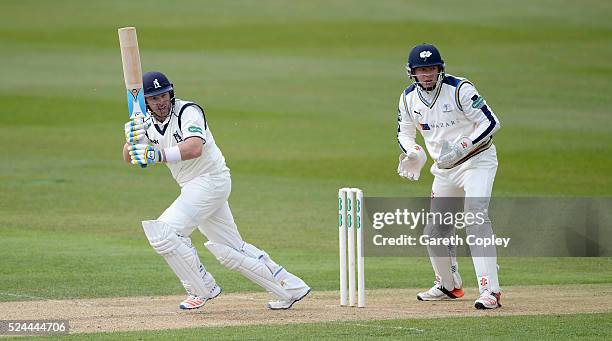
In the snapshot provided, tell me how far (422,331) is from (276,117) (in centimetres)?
1765

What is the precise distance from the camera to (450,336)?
7898 millimetres

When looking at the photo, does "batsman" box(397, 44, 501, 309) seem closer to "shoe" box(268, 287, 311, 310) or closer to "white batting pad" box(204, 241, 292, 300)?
"shoe" box(268, 287, 311, 310)

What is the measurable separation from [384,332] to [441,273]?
6.45 feet

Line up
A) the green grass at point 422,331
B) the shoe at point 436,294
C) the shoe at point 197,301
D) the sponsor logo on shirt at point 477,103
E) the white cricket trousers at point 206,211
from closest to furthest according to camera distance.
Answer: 1. the green grass at point 422,331
2. the white cricket trousers at point 206,211
3. the shoe at point 197,301
4. the sponsor logo on shirt at point 477,103
5. the shoe at point 436,294

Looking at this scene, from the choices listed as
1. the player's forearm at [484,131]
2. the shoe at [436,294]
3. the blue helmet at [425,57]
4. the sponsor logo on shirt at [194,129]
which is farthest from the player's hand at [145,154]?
the shoe at [436,294]

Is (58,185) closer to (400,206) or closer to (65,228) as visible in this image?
(65,228)

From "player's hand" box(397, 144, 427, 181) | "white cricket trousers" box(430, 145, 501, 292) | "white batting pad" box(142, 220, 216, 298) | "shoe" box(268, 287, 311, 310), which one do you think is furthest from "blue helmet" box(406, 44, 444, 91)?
"white batting pad" box(142, 220, 216, 298)

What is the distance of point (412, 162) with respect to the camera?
9.73 metres

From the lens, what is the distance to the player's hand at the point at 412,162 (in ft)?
31.8

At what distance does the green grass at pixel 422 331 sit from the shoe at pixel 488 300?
481mm

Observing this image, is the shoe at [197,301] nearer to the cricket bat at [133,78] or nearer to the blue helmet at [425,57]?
the cricket bat at [133,78]

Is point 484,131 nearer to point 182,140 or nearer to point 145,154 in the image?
point 182,140

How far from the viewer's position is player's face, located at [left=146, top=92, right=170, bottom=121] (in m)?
9.12

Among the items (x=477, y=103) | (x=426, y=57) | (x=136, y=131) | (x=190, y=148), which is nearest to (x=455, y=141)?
(x=477, y=103)
